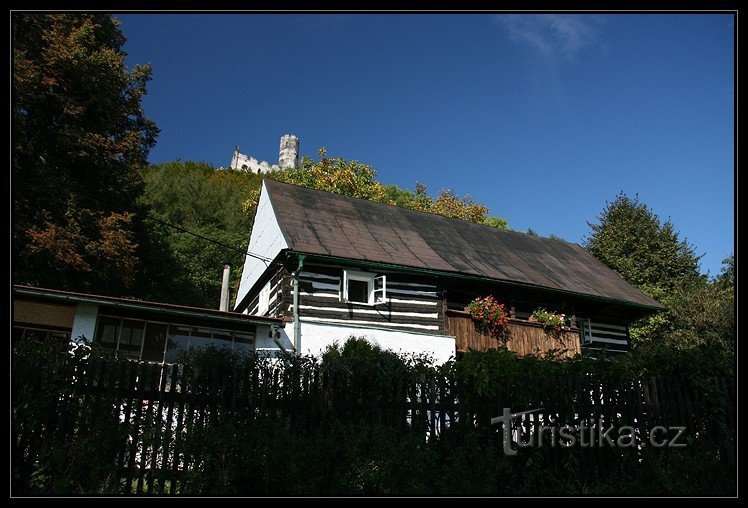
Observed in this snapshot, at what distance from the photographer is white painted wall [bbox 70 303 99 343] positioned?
14.0 metres

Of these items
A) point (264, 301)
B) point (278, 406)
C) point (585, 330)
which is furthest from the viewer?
point (585, 330)

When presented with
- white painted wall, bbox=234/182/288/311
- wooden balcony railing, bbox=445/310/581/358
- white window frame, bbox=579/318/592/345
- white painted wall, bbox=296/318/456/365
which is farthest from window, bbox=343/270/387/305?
white window frame, bbox=579/318/592/345

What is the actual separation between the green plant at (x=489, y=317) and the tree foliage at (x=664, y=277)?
1424 cm

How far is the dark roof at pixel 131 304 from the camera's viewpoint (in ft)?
42.4

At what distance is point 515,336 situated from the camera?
18.9 m

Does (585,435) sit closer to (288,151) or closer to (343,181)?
(343,181)

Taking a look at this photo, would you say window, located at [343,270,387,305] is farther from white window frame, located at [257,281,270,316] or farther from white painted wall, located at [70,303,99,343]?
white painted wall, located at [70,303,99,343]

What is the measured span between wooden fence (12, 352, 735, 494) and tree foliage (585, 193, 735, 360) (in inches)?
864

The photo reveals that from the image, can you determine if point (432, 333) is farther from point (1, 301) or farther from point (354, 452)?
point (1, 301)

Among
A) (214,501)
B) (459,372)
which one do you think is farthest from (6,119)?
(459,372)

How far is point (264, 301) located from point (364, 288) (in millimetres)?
4085

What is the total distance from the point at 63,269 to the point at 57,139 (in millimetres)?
5074

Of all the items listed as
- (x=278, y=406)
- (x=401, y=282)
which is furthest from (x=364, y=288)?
(x=278, y=406)

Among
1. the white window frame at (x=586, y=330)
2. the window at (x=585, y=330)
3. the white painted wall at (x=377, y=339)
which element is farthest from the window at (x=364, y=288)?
the white window frame at (x=586, y=330)
